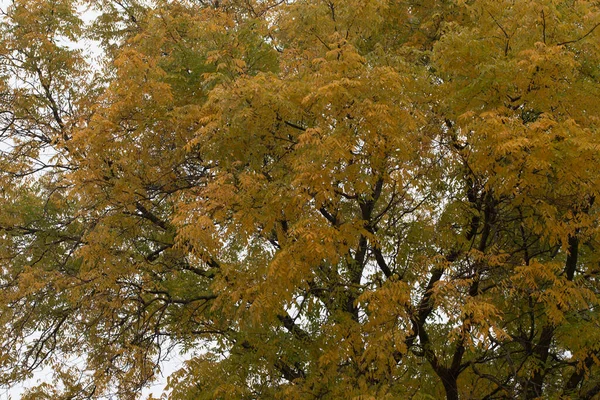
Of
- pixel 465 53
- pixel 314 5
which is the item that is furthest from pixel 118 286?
pixel 465 53

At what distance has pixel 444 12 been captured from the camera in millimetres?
10008

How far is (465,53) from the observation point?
781 cm

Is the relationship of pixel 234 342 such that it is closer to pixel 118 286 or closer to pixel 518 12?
pixel 118 286

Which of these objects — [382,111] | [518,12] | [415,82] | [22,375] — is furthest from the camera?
[22,375]

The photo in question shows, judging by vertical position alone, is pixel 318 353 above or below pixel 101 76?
below

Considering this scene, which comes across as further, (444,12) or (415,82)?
(444,12)

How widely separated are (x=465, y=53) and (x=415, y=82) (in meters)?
0.74

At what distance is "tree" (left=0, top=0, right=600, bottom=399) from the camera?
7.15m

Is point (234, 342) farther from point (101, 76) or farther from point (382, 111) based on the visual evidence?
point (101, 76)

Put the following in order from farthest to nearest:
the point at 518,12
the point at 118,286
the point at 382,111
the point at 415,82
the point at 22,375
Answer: the point at 22,375, the point at 118,286, the point at 415,82, the point at 518,12, the point at 382,111

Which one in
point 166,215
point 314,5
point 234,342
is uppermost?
point 314,5

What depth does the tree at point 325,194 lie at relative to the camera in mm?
7148

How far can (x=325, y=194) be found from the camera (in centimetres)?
690

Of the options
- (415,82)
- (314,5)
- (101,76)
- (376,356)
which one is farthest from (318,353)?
(101,76)
